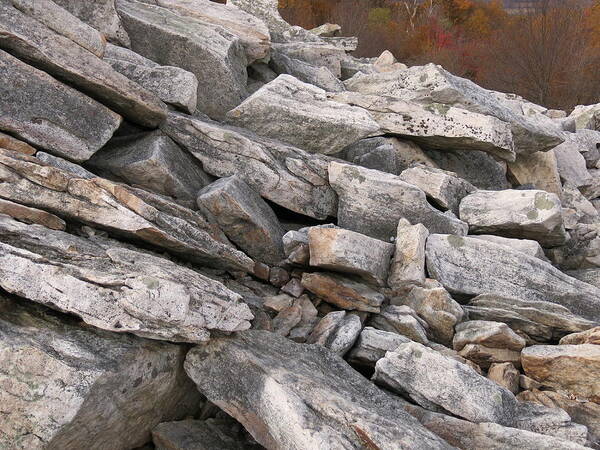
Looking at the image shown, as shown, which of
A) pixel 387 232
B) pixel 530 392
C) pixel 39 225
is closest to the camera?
pixel 39 225

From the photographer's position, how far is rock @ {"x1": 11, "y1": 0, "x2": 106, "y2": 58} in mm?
6207

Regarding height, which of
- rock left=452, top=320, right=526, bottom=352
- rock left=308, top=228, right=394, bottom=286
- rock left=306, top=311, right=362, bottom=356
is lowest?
rock left=306, top=311, right=362, bottom=356

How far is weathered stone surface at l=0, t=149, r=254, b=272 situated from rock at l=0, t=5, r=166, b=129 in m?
1.36

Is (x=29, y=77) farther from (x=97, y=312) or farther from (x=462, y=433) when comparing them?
(x=462, y=433)

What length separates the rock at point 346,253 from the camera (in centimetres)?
597

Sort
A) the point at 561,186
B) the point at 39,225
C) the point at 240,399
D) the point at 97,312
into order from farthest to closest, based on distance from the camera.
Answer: the point at 561,186
the point at 39,225
the point at 240,399
the point at 97,312

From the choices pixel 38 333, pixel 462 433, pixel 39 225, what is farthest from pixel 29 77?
pixel 462 433

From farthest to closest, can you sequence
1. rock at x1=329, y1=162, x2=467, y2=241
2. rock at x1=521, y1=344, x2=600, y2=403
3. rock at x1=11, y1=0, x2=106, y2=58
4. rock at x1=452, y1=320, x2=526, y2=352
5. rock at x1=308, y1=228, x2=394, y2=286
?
1. rock at x1=329, y1=162, x2=467, y2=241
2. rock at x1=11, y1=0, x2=106, y2=58
3. rock at x1=308, y1=228, x2=394, y2=286
4. rock at x1=452, y1=320, x2=526, y2=352
5. rock at x1=521, y1=344, x2=600, y2=403

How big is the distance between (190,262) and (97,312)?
6.08ft

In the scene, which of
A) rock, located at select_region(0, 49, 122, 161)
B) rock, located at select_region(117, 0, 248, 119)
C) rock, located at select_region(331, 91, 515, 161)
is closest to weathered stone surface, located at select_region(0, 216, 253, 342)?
rock, located at select_region(0, 49, 122, 161)

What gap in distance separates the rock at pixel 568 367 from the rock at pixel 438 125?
3973 millimetres

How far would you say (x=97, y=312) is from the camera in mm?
4176

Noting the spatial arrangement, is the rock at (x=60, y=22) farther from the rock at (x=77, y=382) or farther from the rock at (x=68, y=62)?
the rock at (x=77, y=382)

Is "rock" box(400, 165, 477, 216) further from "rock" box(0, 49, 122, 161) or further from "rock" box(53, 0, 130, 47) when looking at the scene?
"rock" box(53, 0, 130, 47)
